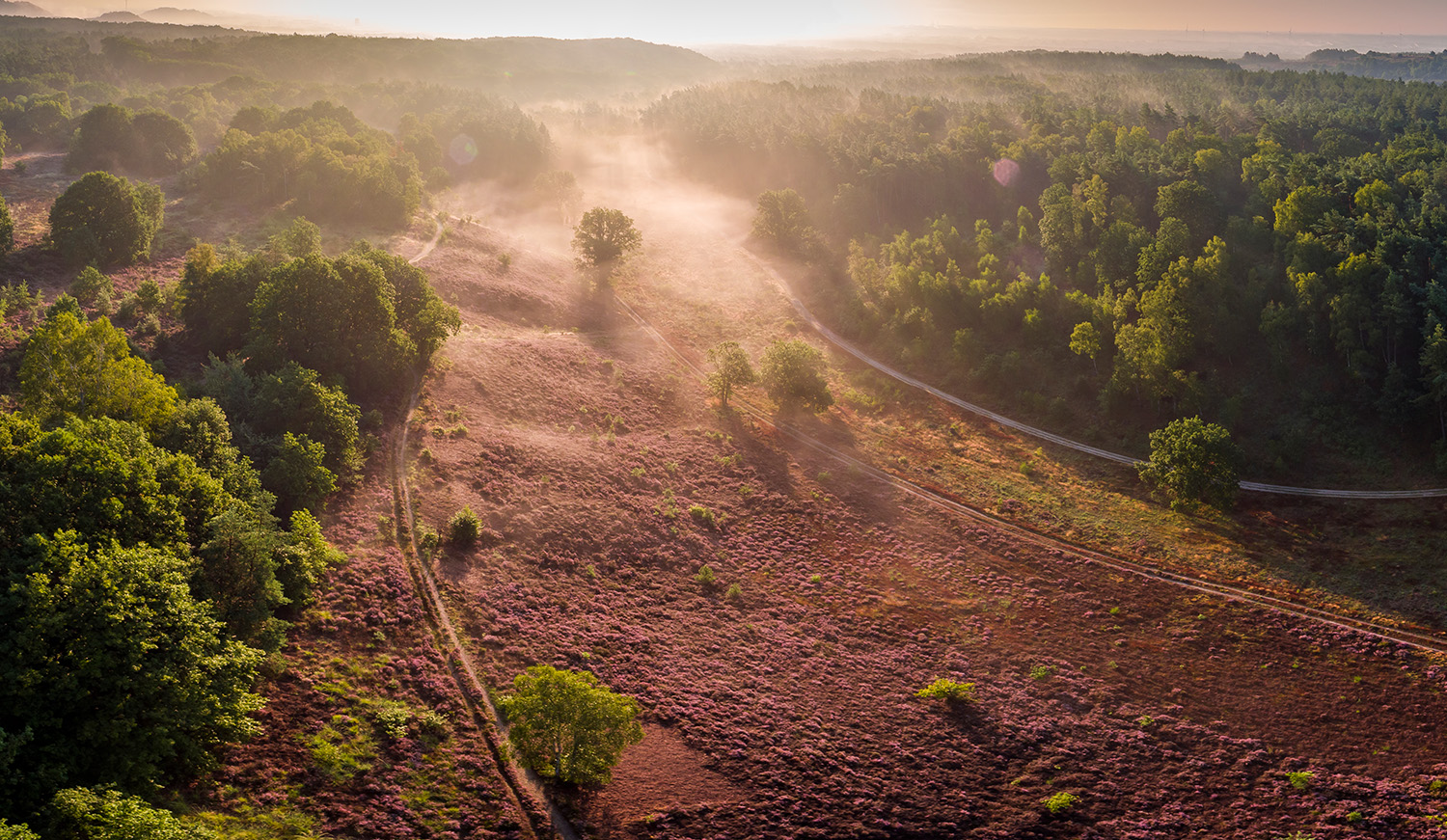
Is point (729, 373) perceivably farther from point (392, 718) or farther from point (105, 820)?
point (105, 820)

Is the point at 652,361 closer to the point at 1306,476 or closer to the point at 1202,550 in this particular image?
the point at 1202,550

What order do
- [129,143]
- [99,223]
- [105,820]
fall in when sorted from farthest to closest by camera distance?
[129,143] → [99,223] → [105,820]

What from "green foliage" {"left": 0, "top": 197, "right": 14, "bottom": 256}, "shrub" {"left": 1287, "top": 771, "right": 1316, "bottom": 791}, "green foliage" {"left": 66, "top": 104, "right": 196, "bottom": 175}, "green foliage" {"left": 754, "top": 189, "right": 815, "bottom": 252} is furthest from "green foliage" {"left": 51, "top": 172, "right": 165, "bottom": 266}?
"shrub" {"left": 1287, "top": 771, "right": 1316, "bottom": 791}

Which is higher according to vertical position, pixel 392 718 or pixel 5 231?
pixel 5 231

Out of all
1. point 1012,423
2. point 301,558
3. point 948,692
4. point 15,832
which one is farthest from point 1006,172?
point 15,832

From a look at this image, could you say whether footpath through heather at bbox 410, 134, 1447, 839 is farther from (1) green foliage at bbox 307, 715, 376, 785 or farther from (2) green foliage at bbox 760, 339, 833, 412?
(1) green foliage at bbox 307, 715, 376, 785

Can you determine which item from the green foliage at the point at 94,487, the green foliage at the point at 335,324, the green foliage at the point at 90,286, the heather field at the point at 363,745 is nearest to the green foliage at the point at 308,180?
the green foliage at the point at 90,286

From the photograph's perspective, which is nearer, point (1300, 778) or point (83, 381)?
point (1300, 778)

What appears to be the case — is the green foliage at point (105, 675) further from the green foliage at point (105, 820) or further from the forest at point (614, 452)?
the green foliage at point (105, 820)
